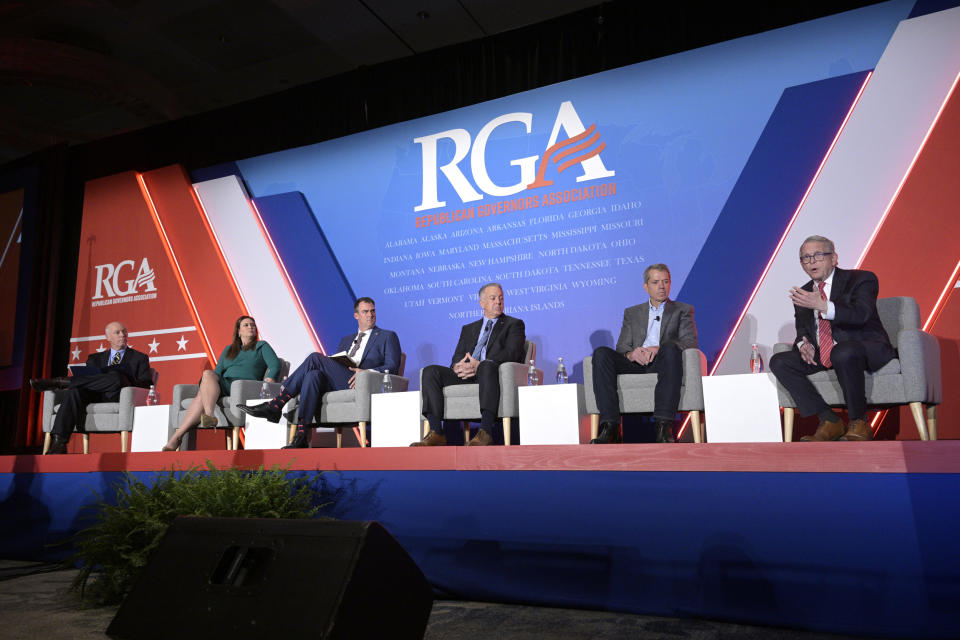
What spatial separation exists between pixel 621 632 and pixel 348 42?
15.6 feet

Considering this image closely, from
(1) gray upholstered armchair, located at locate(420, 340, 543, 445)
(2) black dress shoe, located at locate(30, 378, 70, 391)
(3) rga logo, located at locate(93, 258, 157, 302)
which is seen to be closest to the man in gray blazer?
(1) gray upholstered armchair, located at locate(420, 340, 543, 445)

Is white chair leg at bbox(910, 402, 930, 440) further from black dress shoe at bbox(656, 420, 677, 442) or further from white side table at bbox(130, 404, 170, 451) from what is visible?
white side table at bbox(130, 404, 170, 451)

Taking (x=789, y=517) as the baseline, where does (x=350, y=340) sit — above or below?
above

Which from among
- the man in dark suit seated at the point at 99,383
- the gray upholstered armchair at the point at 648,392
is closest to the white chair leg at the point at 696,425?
the gray upholstered armchair at the point at 648,392

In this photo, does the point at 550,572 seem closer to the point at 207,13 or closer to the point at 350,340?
the point at 350,340

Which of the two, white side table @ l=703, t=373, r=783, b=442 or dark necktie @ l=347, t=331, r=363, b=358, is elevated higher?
dark necktie @ l=347, t=331, r=363, b=358

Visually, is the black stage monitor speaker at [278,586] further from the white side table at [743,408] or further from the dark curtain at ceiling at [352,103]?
the dark curtain at ceiling at [352,103]

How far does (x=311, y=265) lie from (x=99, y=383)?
67.4 inches

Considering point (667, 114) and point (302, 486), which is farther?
point (667, 114)

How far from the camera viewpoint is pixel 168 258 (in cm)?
632

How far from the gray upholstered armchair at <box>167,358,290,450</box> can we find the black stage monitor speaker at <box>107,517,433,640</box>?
2.80 metres

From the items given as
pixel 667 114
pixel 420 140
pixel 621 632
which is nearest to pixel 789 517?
pixel 621 632

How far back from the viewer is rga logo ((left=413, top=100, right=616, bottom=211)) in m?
4.72

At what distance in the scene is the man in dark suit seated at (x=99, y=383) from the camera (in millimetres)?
4781
